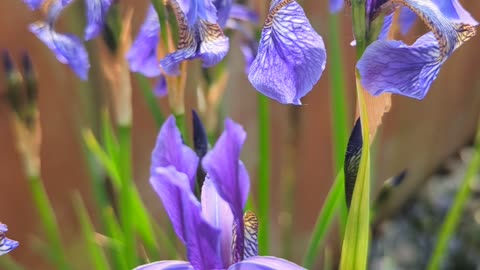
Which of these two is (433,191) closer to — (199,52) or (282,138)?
(282,138)

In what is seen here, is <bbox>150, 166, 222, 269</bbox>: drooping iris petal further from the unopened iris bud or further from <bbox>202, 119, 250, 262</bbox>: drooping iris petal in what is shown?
the unopened iris bud

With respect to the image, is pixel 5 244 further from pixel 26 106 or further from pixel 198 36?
pixel 26 106

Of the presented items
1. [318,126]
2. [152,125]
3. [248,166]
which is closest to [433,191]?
[318,126]

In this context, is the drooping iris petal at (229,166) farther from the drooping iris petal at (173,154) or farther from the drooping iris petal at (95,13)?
the drooping iris petal at (95,13)

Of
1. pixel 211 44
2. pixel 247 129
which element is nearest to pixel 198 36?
A: pixel 211 44

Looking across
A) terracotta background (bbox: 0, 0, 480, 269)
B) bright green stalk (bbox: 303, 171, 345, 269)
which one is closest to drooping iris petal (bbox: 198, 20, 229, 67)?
bright green stalk (bbox: 303, 171, 345, 269)

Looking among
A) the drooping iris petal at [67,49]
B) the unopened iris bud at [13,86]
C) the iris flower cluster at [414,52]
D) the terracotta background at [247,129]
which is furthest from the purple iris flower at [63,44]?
the terracotta background at [247,129]
